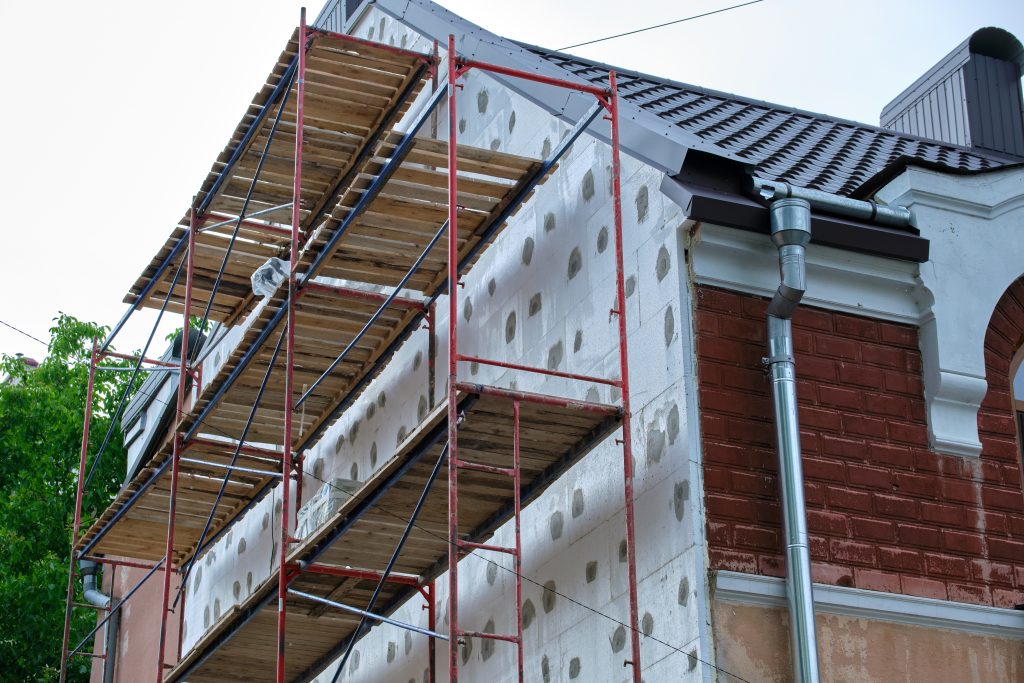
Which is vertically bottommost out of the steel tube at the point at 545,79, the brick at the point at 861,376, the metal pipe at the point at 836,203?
the brick at the point at 861,376

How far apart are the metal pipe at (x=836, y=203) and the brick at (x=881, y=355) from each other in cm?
87

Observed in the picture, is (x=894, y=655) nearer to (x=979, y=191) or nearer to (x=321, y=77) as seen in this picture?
(x=979, y=191)

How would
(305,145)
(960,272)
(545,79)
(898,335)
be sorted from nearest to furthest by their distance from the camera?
(898,335) → (960,272) → (545,79) → (305,145)

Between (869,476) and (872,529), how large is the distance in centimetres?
37

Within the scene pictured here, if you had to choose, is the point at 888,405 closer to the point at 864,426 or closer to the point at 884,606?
the point at 864,426

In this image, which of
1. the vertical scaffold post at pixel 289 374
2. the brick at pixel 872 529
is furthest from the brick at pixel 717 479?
the vertical scaffold post at pixel 289 374

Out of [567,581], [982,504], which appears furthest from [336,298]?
[982,504]

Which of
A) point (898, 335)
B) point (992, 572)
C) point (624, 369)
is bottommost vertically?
point (992, 572)

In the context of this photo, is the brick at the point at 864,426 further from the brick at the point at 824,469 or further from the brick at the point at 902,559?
the brick at the point at 902,559

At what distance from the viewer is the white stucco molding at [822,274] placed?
11109 mm

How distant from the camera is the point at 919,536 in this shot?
11.0 m

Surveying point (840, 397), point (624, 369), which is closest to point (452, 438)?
point (624, 369)

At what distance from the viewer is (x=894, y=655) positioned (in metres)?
10.6

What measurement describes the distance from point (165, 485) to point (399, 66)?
5115 mm
